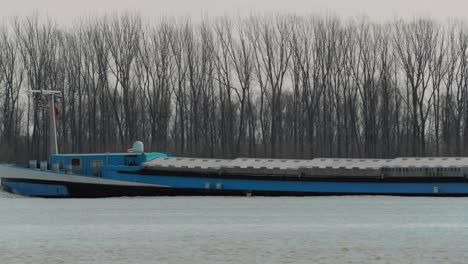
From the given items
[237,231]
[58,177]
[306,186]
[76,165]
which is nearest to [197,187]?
[306,186]

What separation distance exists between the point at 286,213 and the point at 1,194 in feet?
124

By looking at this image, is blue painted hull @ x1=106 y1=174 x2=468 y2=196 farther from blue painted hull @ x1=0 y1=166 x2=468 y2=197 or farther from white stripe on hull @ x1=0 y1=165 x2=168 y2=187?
white stripe on hull @ x1=0 y1=165 x2=168 y2=187

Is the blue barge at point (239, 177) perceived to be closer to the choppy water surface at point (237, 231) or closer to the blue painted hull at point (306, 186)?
the blue painted hull at point (306, 186)

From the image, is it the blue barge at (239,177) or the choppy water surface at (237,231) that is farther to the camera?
the blue barge at (239,177)

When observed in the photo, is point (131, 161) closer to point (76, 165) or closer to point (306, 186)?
point (76, 165)

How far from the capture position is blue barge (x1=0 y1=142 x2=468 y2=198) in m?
75.5

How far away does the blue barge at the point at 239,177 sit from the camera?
75.5 meters

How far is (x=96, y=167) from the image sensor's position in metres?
79.1

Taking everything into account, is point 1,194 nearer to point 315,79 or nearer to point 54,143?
point 54,143

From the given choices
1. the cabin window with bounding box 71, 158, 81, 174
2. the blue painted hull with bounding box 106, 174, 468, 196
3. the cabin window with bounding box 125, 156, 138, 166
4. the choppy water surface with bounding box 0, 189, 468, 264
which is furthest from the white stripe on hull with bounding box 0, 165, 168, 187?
the choppy water surface with bounding box 0, 189, 468, 264

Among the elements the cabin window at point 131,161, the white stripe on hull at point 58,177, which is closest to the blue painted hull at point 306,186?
the white stripe on hull at point 58,177

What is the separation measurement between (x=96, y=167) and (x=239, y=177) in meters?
11.8

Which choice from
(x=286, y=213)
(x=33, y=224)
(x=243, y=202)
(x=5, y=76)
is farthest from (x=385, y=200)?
(x=5, y=76)

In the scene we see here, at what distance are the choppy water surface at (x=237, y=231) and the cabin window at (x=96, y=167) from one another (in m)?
7.94
